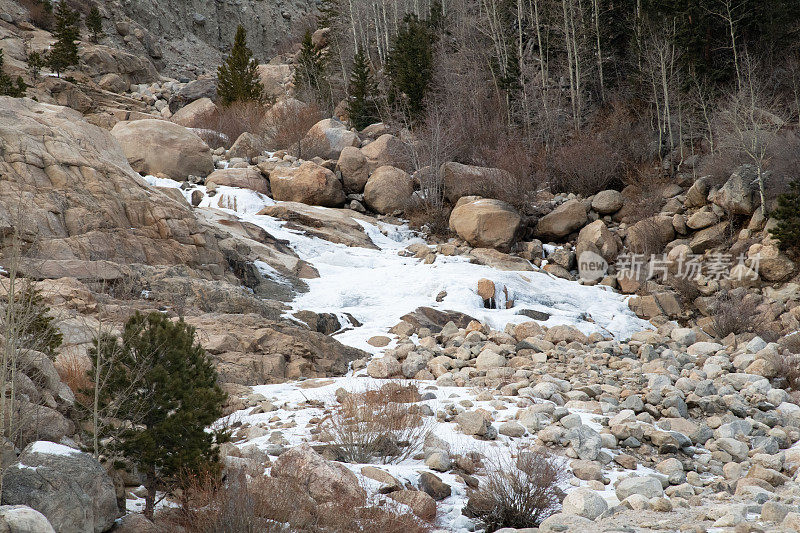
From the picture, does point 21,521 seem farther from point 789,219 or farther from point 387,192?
point 387,192

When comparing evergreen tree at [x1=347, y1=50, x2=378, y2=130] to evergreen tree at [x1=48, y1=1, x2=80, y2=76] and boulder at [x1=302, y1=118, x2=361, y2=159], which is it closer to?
boulder at [x1=302, y1=118, x2=361, y2=159]

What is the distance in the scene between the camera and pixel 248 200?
21.6m

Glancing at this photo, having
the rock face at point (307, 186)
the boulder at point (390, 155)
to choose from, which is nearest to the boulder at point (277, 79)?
the boulder at point (390, 155)

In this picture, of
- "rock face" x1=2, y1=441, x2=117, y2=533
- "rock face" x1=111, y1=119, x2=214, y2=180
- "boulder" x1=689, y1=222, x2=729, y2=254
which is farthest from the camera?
"rock face" x1=111, y1=119, x2=214, y2=180

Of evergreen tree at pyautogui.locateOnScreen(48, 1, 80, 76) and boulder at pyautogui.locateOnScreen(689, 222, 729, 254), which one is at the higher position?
evergreen tree at pyautogui.locateOnScreen(48, 1, 80, 76)

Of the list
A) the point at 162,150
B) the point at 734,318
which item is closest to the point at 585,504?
the point at 734,318

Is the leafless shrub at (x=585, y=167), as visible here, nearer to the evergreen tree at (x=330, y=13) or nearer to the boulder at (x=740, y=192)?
the boulder at (x=740, y=192)

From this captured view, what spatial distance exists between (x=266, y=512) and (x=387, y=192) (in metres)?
19.6

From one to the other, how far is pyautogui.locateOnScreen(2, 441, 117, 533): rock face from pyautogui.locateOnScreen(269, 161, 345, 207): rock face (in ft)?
61.2

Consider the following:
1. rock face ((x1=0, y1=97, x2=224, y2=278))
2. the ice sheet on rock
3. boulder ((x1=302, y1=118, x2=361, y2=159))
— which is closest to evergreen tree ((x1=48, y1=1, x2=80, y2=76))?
boulder ((x1=302, y1=118, x2=361, y2=159))

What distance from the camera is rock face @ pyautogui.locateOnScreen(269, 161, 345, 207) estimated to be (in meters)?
22.9

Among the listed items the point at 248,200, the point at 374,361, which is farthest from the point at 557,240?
the point at 374,361

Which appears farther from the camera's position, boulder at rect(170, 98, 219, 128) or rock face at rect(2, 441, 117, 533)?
boulder at rect(170, 98, 219, 128)

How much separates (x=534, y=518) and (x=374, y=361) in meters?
5.53
